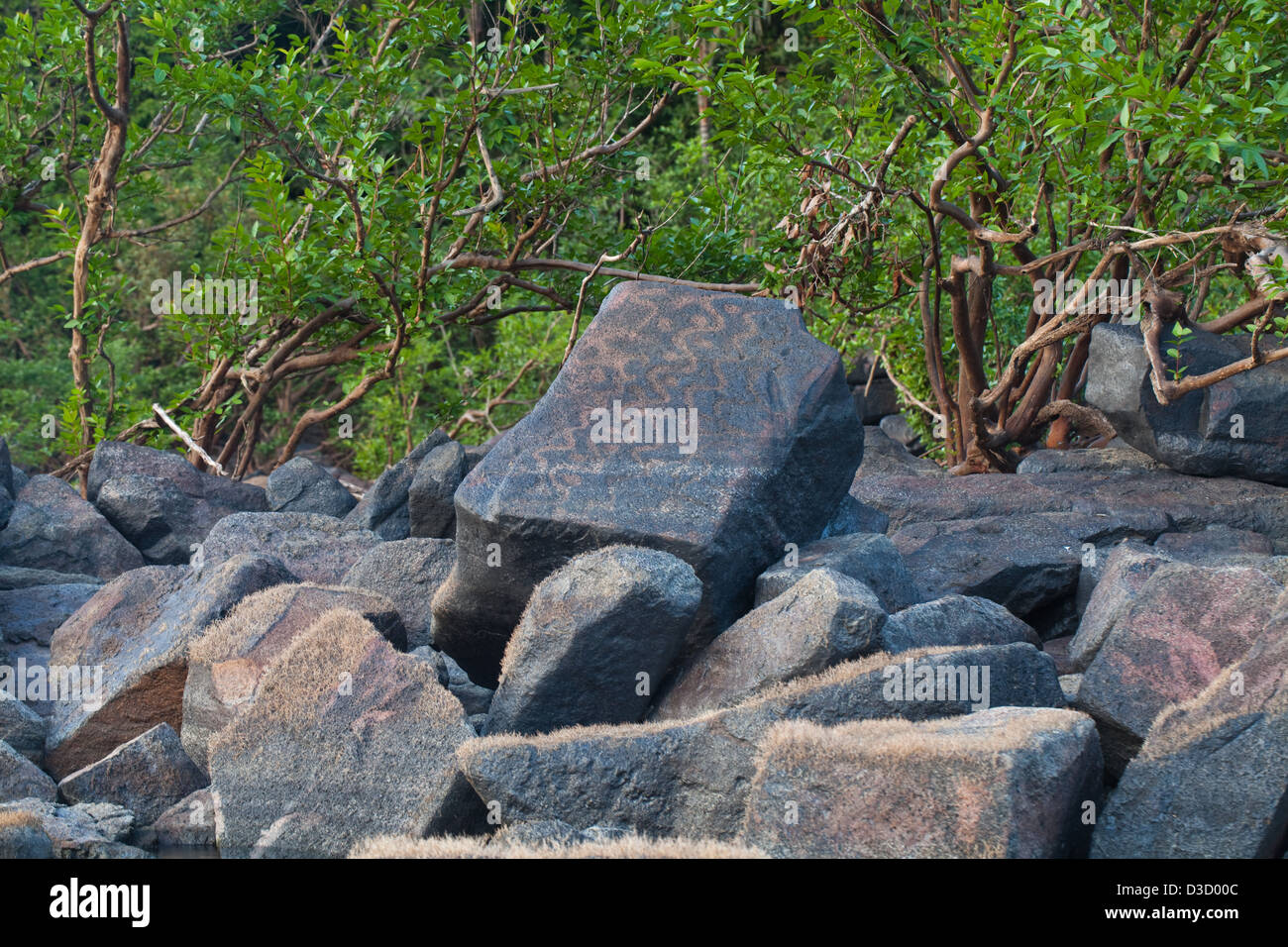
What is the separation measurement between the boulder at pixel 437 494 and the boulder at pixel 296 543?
1.07ft

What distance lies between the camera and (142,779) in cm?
518

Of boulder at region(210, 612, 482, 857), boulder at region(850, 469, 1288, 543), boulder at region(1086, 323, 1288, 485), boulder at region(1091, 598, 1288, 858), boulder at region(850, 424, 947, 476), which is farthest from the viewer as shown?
boulder at region(850, 424, 947, 476)

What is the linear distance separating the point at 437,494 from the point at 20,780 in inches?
133

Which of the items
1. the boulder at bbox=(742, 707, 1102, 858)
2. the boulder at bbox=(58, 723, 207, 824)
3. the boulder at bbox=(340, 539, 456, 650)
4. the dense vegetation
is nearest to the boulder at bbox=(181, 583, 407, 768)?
the boulder at bbox=(58, 723, 207, 824)

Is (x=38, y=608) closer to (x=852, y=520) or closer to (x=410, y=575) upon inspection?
(x=410, y=575)

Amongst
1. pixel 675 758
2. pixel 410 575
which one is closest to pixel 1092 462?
pixel 410 575

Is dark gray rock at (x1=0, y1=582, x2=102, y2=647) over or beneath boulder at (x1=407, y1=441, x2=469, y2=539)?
beneath

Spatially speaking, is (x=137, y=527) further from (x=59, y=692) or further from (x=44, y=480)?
(x=59, y=692)

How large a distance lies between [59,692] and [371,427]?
12.6 m

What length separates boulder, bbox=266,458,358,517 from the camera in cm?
1020

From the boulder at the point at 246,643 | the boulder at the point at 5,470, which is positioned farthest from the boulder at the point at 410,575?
the boulder at the point at 5,470

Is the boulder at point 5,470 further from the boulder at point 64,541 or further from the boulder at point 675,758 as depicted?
the boulder at point 675,758

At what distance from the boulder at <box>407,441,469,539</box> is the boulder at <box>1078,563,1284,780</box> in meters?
4.31

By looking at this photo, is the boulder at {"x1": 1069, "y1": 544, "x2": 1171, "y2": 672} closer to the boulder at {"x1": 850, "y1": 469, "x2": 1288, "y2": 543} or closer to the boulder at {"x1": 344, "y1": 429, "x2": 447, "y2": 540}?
the boulder at {"x1": 850, "y1": 469, "x2": 1288, "y2": 543}
